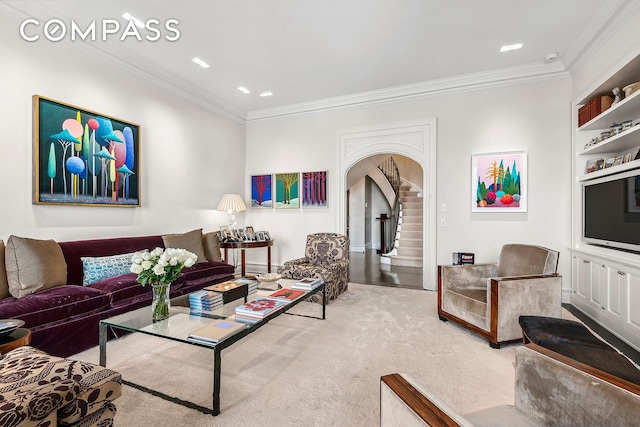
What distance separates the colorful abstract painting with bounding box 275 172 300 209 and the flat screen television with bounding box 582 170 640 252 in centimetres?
413

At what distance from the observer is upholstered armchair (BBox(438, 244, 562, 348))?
261 centimetres

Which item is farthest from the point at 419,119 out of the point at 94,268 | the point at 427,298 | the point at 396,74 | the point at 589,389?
the point at 94,268

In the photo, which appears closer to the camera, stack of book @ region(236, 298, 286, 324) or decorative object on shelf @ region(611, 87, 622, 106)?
stack of book @ region(236, 298, 286, 324)

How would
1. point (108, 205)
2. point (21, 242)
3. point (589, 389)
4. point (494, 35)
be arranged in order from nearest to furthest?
point (589, 389), point (21, 242), point (494, 35), point (108, 205)

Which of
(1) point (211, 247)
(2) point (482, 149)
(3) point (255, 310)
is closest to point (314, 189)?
(1) point (211, 247)

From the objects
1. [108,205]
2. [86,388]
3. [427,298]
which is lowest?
[427,298]

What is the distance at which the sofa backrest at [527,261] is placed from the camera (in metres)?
2.86

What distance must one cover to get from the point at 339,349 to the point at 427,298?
6.74 ft

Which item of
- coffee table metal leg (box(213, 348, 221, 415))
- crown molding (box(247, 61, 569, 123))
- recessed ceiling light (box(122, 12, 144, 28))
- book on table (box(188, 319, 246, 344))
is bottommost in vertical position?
coffee table metal leg (box(213, 348, 221, 415))

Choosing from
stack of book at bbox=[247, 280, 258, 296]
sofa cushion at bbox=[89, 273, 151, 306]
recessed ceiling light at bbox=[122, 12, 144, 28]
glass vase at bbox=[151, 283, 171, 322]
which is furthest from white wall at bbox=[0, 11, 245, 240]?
stack of book at bbox=[247, 280, 258, 296]

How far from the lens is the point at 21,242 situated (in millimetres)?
2533

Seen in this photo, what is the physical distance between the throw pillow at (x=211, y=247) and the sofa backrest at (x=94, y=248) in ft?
2.36

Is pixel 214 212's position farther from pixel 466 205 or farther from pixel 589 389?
pixel 589 389

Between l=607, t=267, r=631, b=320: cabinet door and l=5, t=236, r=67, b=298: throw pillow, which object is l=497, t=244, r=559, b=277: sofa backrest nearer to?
l=607, t=267, r=631, b=320: cabinet door
